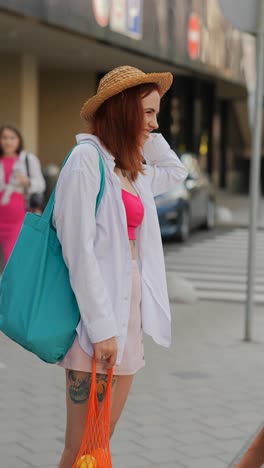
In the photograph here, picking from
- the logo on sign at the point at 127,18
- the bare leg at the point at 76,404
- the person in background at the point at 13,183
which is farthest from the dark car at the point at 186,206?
the bare leg at the point at 76,404

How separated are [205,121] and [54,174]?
15028mm

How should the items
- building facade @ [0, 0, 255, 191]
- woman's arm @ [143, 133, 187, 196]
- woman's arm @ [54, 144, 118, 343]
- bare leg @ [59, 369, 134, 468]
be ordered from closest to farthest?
1. woman's arm @ [54, 144, 118, 343]
2. bare leg @ [59, 369, 134, 468]
3. woman's arm @ [143, 133, 187, 196]
4. building facade @ [0, 0, 255, 191]

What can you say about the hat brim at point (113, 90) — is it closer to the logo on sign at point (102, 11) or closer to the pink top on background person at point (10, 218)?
the pink top on background person at point (10, 218)

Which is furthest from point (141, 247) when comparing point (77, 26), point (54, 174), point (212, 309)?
point (54, 174)

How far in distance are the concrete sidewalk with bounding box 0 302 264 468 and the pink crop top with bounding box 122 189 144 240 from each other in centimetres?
162

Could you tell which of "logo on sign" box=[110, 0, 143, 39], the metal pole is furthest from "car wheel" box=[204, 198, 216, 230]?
the metal pole

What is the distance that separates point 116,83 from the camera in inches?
133

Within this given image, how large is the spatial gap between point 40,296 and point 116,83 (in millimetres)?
767

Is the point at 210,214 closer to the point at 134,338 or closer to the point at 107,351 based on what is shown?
the point at 134,338

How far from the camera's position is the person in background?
9641mm

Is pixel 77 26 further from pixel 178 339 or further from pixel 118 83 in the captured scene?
pixel 118 83

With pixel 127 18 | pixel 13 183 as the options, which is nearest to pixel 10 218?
pixel 13 183

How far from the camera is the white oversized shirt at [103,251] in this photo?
3.23 metres

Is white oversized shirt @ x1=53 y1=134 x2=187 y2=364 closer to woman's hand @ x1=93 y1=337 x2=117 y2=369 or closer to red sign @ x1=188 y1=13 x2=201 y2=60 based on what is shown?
woman's hand @ x1=93 y1=337 x2=117 y2=369
